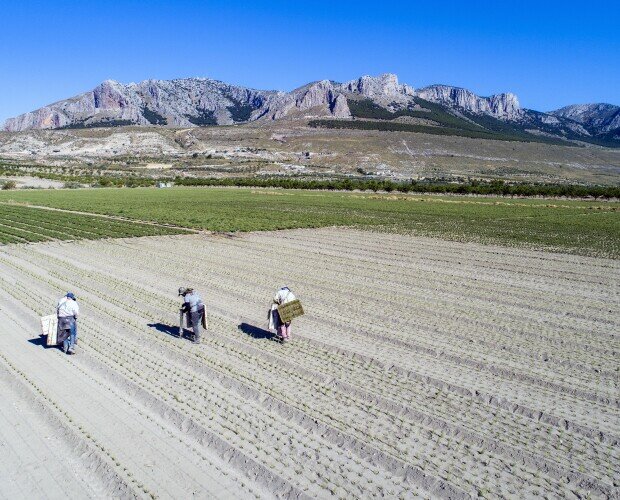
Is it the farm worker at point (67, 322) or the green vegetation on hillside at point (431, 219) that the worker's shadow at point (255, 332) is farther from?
the green vegetation on hillside at point (431, 219)

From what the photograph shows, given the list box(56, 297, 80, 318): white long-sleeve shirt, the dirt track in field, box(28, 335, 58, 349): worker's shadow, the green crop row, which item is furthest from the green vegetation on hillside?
box(56, 297, 80, 318): white long-sleeve shirt

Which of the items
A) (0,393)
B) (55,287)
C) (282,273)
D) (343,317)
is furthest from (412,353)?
(55,287)

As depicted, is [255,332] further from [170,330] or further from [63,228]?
[63,228]

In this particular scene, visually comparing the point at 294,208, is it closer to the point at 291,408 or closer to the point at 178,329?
the point at 178,329

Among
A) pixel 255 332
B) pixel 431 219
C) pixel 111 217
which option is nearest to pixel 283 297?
pixel 255 332

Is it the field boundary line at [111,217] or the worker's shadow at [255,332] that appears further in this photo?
the field boundary line at [111,217]

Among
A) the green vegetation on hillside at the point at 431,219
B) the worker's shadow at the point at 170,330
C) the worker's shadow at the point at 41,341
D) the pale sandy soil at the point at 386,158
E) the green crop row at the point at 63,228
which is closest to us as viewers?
the worker's shadow at the point at 41,341

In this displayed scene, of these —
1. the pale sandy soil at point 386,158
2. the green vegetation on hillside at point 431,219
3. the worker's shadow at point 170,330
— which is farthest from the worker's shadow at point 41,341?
the pale sandy soil at point 386,158

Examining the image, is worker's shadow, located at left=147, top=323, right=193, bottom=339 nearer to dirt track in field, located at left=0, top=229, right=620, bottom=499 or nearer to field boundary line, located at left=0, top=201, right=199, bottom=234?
dirt track in field, located at left=0, top=229, right=620, bottom=499
